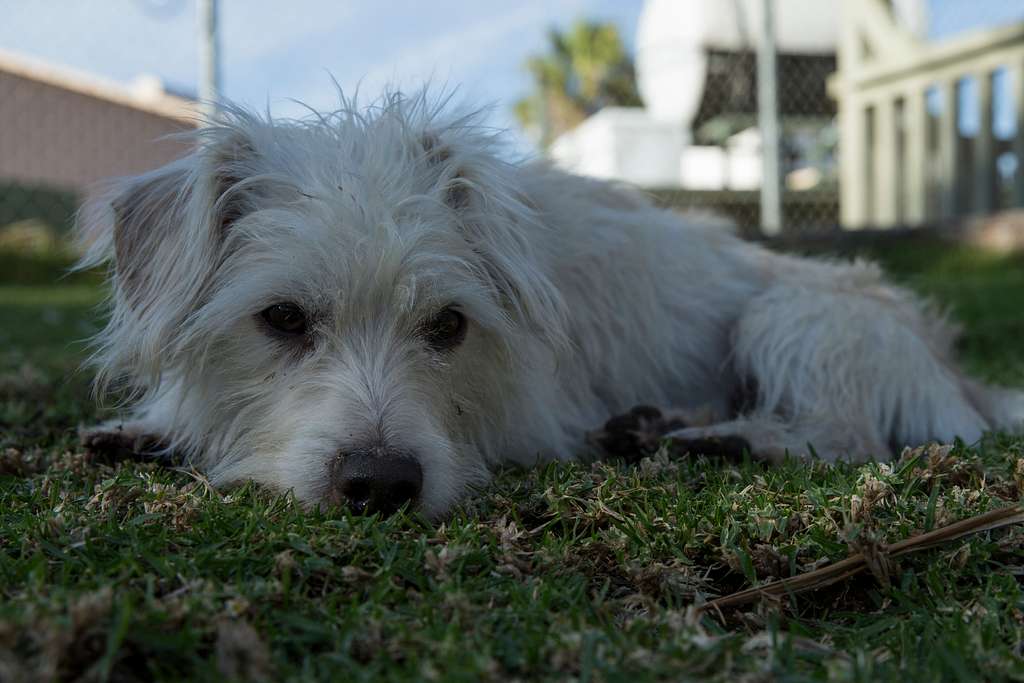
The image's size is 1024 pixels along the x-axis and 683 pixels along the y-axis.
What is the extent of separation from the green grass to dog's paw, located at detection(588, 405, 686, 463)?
0.35m

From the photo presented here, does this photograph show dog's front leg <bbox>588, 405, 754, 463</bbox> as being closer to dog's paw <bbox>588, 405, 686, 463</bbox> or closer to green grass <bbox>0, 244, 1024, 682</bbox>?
dog's paw <bbox>588, 405, 686, 463</bbox>

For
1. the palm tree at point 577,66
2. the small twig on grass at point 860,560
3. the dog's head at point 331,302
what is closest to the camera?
the small twig on grass at point 860,560

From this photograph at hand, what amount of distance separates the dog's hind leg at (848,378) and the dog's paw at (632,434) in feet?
0.93

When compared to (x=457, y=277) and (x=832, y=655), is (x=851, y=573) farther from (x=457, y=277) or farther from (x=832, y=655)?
(x=457, y=277)

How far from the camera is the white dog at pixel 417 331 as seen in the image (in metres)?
2.34

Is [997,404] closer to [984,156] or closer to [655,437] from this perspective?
[655,437]

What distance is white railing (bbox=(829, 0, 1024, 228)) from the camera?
30.0 ft

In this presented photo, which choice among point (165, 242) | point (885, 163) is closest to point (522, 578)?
point (165, 242)

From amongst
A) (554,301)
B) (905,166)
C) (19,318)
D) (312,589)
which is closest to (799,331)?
(554,301)

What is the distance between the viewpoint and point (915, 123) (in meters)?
9.83

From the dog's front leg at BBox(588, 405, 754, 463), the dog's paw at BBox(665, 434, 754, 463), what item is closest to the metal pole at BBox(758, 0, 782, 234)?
the dog's front leg at BBox(588, 405, 754, 463)

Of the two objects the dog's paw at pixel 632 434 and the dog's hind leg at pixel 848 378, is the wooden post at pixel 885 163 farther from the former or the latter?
the dog's paw at pixel 632 434

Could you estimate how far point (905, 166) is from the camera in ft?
34.0

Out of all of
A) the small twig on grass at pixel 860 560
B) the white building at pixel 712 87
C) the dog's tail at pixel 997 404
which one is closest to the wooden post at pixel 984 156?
the white building at pixel 712 87
